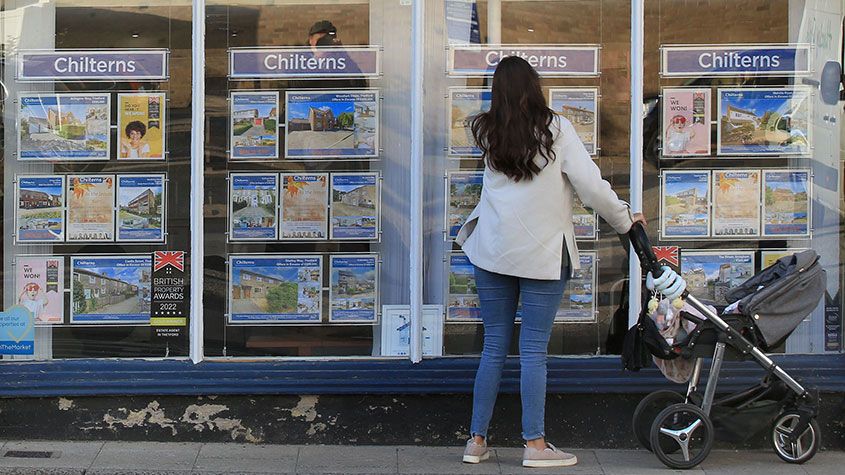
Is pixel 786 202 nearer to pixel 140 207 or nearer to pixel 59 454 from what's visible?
pixel 140 207

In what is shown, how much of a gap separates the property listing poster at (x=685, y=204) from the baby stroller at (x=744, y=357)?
0.72 m

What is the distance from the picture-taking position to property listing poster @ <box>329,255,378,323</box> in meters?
6.39

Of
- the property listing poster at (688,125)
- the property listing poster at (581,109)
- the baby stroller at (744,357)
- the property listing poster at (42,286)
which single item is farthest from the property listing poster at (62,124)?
the property listing poster at (688,125)

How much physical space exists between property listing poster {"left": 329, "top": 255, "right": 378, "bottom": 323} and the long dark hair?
46.6 inches

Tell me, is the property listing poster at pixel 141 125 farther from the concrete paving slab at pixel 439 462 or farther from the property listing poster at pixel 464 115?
Answer: the concrete paving slab at pixel 439 462

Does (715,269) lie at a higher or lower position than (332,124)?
lower

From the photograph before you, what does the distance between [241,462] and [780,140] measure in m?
3.34

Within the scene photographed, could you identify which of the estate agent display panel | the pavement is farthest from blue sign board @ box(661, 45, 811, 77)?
the estate agent display panel

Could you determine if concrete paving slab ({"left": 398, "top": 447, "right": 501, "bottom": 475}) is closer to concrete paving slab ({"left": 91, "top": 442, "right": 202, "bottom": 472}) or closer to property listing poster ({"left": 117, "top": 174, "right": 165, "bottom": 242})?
concrete paving slab ({"left": 91, "top": 442, "right": 202, "bottom": 472})

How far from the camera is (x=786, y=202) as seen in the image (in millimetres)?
6395

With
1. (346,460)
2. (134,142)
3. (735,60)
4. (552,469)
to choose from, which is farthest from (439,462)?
(735,60)

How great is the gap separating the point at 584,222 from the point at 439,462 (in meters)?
1.53

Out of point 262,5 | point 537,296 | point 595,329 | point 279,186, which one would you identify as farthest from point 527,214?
point 262,5

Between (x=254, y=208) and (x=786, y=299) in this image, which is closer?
(x=786, y=299)
